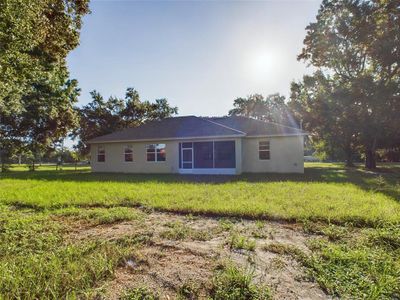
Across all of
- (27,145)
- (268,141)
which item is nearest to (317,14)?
(268,141)

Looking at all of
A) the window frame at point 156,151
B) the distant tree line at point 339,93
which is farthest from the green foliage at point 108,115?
the window frame at point 156,151

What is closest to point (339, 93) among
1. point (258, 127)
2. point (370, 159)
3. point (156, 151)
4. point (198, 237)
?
point (370, 159)

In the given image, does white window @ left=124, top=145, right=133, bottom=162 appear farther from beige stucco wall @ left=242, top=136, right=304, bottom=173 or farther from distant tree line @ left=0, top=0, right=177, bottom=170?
beige stucco wall @ left=242, top=136, right=304, bottom=173

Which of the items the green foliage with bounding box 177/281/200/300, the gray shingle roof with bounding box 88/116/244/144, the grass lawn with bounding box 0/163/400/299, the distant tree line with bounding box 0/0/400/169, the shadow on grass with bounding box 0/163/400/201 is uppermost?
the distant tree line with bounding box 0/0/400/169

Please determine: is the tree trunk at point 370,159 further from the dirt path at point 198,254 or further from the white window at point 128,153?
the dirt path at point 198,254

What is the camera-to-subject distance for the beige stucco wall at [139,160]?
18344 mm

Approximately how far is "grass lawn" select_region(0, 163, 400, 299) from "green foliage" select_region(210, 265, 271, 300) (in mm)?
12

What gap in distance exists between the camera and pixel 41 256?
374 cm

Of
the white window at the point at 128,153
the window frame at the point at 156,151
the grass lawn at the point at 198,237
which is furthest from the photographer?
the white window at the point at 128,153

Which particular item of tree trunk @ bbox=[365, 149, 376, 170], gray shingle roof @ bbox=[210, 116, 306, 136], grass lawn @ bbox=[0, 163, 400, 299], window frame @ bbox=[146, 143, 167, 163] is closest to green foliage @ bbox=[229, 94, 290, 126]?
tree trunk @ bbox=[365, 149, 376, 170]

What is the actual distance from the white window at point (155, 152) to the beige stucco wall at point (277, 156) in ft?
19.0

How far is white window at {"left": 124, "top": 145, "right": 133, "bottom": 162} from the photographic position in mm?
20078

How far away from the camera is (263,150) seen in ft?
57.5

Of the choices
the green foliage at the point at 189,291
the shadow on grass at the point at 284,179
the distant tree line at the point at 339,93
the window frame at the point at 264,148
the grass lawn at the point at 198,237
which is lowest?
the green foliage at the point at 189,291
